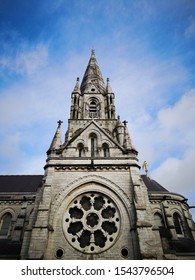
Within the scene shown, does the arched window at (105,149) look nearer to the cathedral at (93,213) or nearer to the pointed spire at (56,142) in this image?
the cathedral at (93,213)

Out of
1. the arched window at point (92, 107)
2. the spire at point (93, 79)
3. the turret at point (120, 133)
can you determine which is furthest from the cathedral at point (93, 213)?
the spire at point (93, 79)

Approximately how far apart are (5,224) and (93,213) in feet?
31.4

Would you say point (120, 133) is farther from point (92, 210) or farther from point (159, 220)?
point (92, 210)

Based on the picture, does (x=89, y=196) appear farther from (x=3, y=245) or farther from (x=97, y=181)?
(x=3, y=245)

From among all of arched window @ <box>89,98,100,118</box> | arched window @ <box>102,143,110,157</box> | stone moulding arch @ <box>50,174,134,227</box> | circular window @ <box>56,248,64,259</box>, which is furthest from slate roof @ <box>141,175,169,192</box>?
circular window @ <box>56,248,64,259</box>

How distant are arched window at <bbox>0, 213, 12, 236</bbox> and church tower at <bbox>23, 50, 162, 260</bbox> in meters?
7.33

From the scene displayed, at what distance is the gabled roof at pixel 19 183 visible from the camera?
61.3 feet

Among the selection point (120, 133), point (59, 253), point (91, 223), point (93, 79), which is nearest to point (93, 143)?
point (120, 133)

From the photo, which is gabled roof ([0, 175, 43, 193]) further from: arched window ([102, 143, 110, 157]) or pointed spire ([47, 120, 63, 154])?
arched window ([102, 143, 110, 157])

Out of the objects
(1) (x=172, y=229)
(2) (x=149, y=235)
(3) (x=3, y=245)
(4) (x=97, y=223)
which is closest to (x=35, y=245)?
(4) (x=97, y=223)

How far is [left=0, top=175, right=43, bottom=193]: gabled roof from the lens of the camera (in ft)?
61.3

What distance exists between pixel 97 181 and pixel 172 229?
26.2 feet
